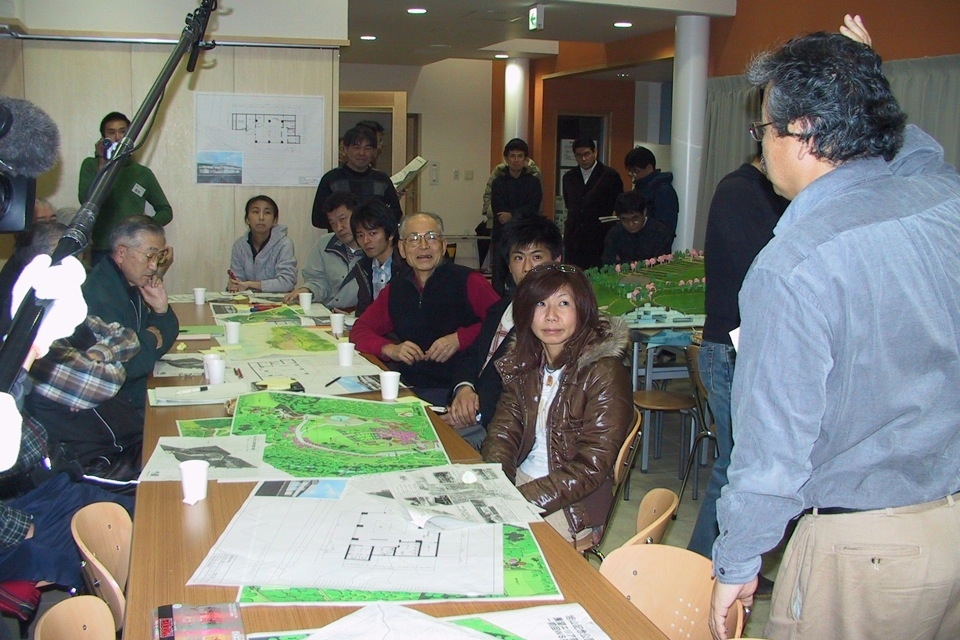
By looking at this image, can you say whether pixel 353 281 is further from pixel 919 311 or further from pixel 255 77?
pixel 919 311

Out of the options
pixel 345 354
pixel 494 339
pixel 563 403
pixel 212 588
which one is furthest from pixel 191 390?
pixel 212 588

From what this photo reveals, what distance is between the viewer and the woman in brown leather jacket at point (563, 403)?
2.33 m

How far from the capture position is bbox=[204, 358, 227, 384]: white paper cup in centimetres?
275

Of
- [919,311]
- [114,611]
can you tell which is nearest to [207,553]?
[114,611]

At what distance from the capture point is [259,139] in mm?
6566

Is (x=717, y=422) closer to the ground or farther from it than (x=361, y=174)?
closer to the ground

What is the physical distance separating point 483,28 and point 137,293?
21.1 ft

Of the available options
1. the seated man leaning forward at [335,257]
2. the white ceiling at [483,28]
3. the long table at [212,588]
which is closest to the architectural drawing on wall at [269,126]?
the white ceiling at [483,28]

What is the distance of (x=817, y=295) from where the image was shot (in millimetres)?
1329

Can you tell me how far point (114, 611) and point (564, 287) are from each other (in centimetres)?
138

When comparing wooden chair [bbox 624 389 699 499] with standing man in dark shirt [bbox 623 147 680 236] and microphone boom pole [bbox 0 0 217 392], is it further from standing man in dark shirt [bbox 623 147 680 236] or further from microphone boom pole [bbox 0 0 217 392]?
microphone boom pole [bbox 0 0 217 392]

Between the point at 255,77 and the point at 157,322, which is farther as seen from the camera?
the point at 255,77

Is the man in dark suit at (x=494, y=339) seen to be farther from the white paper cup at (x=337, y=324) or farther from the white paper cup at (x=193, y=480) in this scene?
the white paper cup at (x=193, y=480)

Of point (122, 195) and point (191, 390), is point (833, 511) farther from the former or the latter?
point (122, 195)
